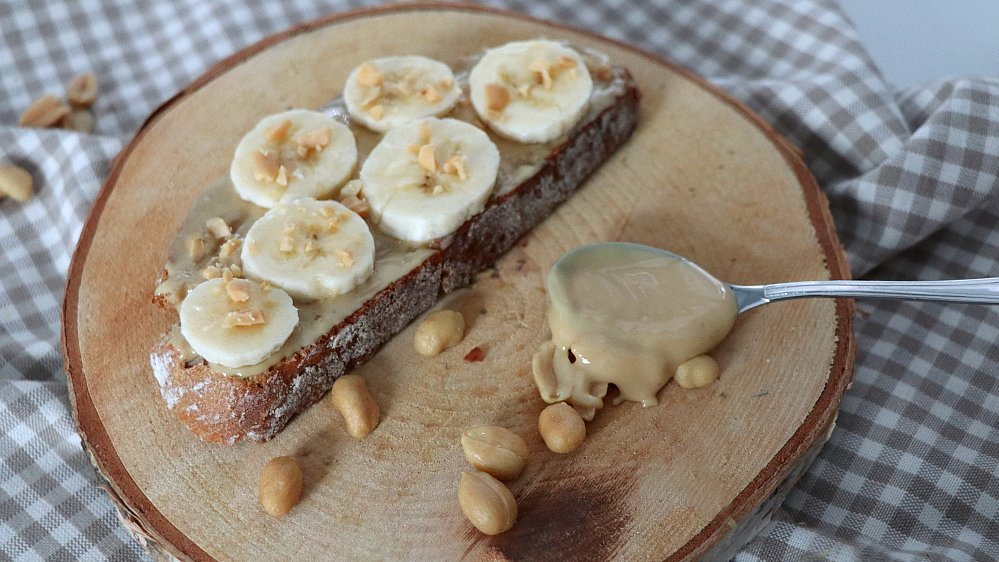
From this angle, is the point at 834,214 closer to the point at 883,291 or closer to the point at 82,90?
the point at 883,291

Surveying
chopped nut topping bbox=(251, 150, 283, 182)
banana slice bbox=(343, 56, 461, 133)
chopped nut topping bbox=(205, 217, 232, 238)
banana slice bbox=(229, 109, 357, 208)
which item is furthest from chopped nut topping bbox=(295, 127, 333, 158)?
chopped nut topping bbox=(205, 217, 232, 238)

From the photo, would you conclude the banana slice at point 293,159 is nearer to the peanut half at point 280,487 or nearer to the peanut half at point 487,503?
the peanut half at point 280,487

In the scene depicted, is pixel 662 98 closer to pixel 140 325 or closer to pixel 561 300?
pixel 561 300

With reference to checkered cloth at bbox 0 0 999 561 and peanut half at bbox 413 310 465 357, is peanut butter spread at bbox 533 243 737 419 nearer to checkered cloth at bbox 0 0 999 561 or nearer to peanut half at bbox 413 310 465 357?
peanut half at bbox 413 310 465 357

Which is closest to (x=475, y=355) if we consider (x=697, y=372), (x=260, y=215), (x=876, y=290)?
(x=697, y=372)

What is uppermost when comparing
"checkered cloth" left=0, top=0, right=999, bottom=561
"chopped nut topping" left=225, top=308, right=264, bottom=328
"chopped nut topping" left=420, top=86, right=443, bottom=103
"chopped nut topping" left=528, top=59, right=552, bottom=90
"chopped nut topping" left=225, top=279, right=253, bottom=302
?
"chopped nut topping" left=528, top=59, right=552, bottom=90

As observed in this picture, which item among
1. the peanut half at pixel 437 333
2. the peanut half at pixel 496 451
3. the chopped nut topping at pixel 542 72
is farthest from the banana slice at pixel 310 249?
the chopped nut topping at pixel 542 72
